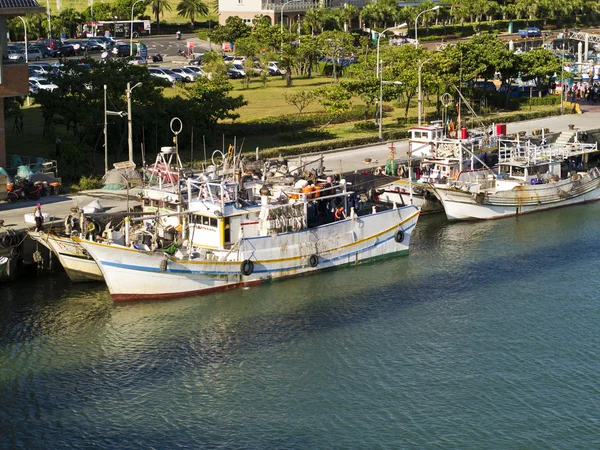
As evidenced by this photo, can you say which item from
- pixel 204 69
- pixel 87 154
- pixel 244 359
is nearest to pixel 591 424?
pixel 244 359

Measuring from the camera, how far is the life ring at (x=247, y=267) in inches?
1916

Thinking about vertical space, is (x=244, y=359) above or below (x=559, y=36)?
below

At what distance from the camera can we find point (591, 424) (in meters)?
35.6

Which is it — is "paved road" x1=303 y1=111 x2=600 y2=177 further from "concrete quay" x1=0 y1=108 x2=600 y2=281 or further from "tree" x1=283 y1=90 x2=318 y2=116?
"tree" x1=283 y1=90 x2=318 y2=116

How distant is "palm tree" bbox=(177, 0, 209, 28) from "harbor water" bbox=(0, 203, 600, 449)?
364ft

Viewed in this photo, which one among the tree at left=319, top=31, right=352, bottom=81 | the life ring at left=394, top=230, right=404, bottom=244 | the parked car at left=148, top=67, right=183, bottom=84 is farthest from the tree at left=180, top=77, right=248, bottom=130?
the tree at left=319, top=31, right=352, bottom=81

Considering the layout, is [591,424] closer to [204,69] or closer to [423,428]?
[423,428]

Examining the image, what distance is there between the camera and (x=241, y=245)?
48.3 metres

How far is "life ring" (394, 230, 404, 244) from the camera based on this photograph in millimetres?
54250

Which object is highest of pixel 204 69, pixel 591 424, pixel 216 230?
pixel 204 69

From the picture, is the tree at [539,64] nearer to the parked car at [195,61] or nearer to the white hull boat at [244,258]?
the parked car at [195,61]

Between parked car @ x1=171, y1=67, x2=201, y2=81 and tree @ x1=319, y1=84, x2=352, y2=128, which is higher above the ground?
parked car @ x1=171, y1=67, x2=201, y2=81

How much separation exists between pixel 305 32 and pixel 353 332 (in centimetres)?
10313

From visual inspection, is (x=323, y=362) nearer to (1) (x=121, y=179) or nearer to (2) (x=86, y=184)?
(1) (x=121, y=179)
